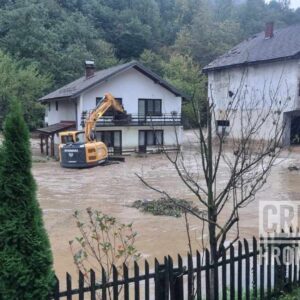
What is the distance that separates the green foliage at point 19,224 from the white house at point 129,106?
2662cm

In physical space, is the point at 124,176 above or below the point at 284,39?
below

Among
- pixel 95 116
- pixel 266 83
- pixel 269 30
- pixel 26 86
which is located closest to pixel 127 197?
pixel 95 116

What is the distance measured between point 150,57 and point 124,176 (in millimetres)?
43520

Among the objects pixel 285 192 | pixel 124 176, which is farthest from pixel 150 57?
pixel 285 192

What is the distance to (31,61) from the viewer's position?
51594 mm

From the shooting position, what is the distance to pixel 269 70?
1390 inches

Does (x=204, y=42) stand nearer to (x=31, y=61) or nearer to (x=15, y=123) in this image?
(x=31, y=61)

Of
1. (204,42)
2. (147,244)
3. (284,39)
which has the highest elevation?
(204,42)

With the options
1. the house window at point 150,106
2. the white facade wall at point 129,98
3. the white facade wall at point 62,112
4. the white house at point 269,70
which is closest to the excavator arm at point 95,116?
the white facade wall at point 129,98

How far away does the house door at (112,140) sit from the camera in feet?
102

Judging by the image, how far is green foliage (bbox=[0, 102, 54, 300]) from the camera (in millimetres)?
3611

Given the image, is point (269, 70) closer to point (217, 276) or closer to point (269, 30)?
point (269, 30)

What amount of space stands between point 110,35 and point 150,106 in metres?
41.2

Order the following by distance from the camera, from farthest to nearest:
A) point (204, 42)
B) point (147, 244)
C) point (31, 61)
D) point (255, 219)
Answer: point (204, 42) → point (31, 61) → point (255, 219) → point (147, 244)
